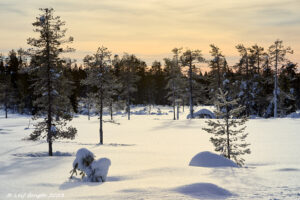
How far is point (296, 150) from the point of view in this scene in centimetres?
1864

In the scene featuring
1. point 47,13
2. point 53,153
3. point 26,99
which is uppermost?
point 47,13

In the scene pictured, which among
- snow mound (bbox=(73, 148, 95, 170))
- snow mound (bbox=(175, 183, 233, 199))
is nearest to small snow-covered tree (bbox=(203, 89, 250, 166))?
snow mound (bbox=(175, 183, 233, 199))

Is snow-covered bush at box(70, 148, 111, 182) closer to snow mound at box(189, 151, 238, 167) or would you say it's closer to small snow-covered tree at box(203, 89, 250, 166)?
snow mound at box(189, 151, 238, 167)

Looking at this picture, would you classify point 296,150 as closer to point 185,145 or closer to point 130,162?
point 185,145

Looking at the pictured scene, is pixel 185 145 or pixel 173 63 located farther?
pixel 173 63

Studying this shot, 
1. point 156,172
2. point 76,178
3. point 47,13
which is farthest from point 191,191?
point 47,13

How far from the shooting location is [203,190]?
327 inches

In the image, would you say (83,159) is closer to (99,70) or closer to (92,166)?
(92,166)

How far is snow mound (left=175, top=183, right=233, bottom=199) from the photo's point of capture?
7.92 metres

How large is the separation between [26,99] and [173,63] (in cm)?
4313

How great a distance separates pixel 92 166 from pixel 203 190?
400 cm

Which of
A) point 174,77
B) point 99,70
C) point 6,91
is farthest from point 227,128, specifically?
point 6,91

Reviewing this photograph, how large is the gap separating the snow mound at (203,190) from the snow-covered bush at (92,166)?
9.40ft

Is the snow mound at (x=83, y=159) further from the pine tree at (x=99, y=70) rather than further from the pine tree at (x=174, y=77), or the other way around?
the pine tree at (x=174, y=77)
